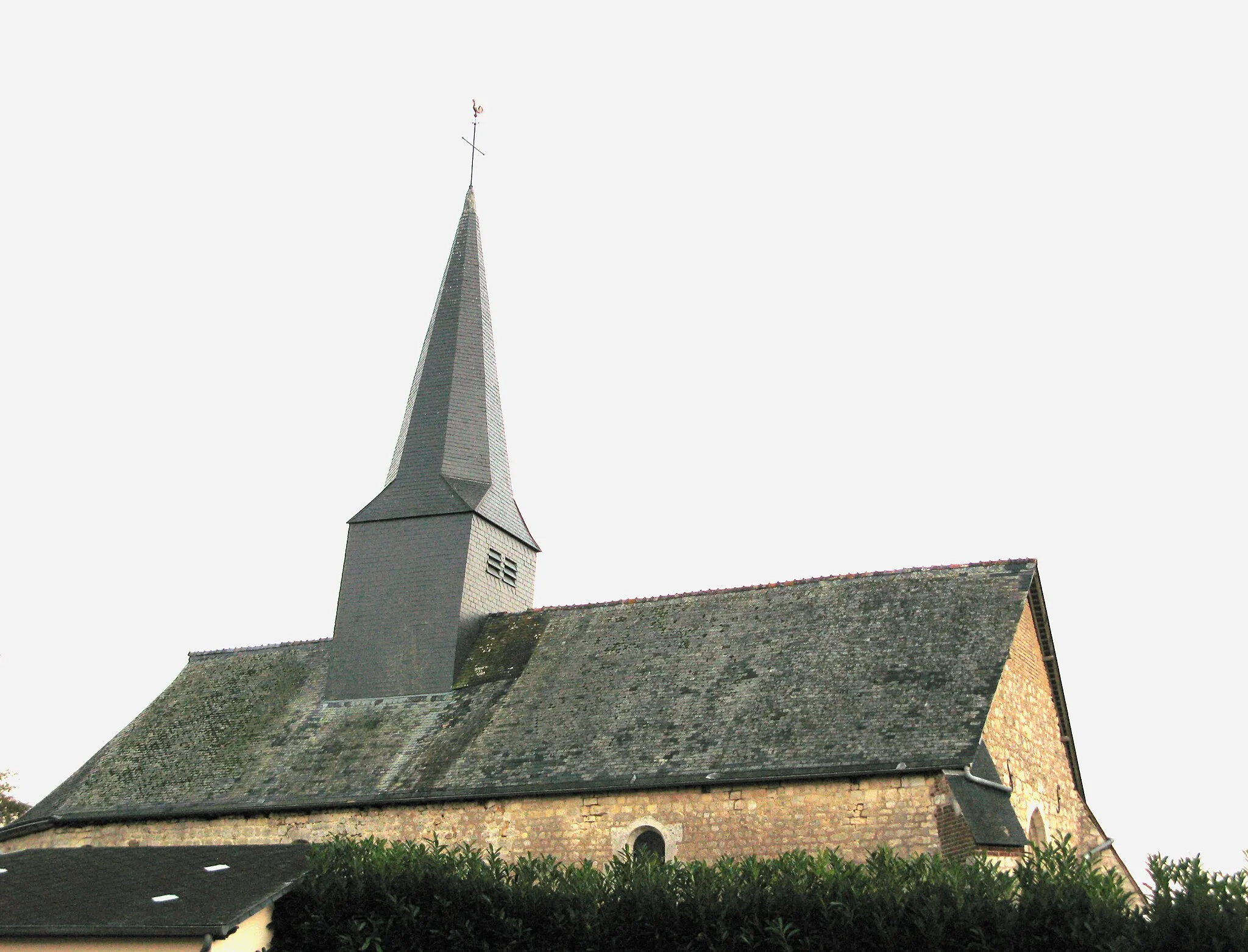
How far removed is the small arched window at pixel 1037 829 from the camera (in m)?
18.8

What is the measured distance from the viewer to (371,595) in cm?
2459

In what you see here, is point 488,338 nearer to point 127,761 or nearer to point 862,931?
point 127,761

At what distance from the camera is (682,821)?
1772cm

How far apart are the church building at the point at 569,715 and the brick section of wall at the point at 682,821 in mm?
33

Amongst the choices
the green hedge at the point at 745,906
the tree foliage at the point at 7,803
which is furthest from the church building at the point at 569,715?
the tree foliage at the point at 7,803

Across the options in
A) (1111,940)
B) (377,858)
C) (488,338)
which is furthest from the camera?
(488,338)

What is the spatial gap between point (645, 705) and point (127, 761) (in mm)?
10597

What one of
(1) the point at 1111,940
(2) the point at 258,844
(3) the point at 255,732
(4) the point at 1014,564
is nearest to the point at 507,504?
(3) the point at 255,732

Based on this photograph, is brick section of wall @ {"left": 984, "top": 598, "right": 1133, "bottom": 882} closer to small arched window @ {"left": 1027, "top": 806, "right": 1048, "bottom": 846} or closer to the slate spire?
small arched window @ {"left": 1027, "top": 806, "right": 1048, "bottom": 846}

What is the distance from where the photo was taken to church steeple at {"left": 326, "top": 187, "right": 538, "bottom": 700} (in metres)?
23.6

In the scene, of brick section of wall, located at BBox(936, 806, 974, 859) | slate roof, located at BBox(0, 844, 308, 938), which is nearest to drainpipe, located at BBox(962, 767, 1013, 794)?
brick section of wall, located at BBox(936, 806, 974, 859)

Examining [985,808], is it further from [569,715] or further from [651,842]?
[569,715]

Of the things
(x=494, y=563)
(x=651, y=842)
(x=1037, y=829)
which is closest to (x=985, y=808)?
(x=1037, y=829)

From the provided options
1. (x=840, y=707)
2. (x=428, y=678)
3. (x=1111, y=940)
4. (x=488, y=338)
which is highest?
(x=488, y=338)
